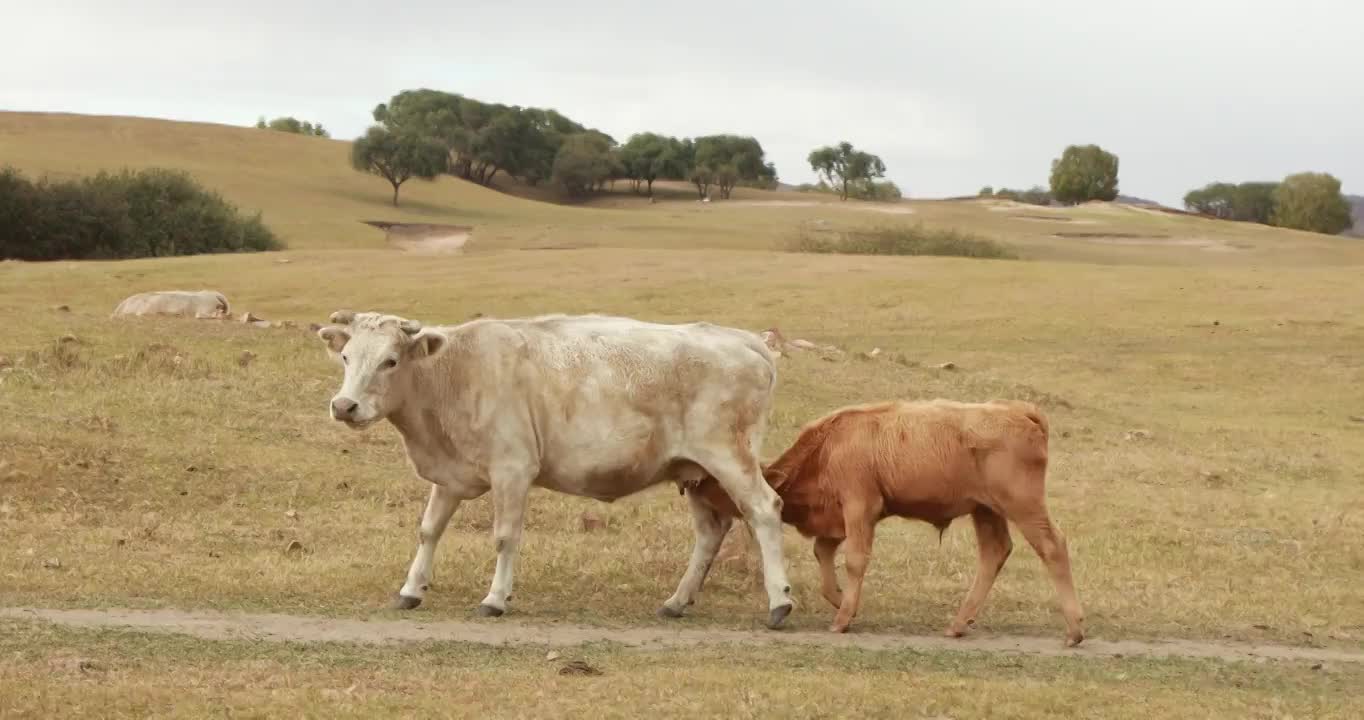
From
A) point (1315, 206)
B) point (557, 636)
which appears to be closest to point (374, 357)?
point (557, 636)

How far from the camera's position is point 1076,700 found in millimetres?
10000

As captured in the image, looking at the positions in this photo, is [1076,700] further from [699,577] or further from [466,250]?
[466,250]

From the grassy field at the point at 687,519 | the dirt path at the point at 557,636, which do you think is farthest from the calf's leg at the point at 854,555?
the grassy field at the point at 687,519

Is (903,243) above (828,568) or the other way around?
the other way around

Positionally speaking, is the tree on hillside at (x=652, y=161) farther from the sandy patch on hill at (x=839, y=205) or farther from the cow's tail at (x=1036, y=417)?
the cow's tail at (x=1036, y=417)

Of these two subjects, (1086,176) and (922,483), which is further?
(1086,176)

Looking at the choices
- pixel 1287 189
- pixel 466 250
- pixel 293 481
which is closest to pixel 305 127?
pixel 1287 189

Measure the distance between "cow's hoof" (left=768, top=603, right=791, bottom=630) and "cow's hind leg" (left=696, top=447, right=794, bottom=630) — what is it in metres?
0.01

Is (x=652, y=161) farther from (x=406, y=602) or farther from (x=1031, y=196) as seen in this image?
(x=406, y=602)

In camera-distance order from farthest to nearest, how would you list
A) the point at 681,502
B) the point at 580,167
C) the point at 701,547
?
the point at 580,167
the point at 681,502
the point at 701,547

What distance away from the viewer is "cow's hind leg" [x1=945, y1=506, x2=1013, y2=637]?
41.5 ft

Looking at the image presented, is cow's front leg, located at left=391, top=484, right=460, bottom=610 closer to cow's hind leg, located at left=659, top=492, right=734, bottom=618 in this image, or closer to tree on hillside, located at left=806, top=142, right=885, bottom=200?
cow's hind leg, located at left=659, top=492, right=734, bottom=618

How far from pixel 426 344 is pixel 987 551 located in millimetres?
4724

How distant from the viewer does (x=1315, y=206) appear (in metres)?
155
